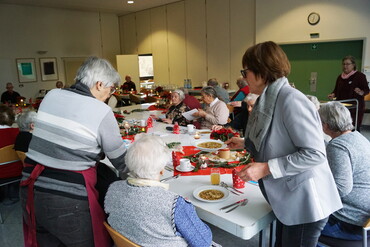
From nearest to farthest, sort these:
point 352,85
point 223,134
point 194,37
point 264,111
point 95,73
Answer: point 264,111 → point 95,73 → point 223,134 → point 352,85 → point 194,37

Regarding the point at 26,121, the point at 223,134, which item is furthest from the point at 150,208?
the point at 26,121

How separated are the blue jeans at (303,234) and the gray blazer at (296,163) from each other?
5cm

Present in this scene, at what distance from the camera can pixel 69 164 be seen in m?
1.52

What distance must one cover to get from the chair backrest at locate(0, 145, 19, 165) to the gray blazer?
271cm

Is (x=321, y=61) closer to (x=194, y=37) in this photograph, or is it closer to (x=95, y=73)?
(x=194, y=37)

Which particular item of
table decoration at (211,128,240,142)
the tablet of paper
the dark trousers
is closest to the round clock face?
the tablet of paper

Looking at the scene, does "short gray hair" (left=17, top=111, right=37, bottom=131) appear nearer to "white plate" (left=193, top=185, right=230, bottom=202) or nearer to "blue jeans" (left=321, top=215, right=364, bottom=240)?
"white plate" (left=193, top=185, right=230, bottom=202)

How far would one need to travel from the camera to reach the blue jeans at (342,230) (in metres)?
1.68

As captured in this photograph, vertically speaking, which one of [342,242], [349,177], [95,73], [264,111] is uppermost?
[95,73]

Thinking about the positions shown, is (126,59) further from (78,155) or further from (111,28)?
(78,155)

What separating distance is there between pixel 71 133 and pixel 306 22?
640cm

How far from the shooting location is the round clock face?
20.8ft

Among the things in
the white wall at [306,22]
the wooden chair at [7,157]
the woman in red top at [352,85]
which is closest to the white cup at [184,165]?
the wooden chair at [7,157]

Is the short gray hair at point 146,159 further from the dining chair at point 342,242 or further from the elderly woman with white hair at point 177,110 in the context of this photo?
the elderly woman with white hair at point 177,110
